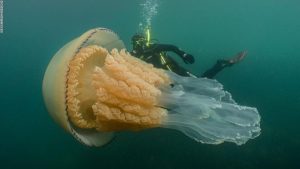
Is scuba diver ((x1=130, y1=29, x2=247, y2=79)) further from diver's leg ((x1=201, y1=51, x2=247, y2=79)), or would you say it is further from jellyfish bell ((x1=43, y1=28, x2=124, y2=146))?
jellyfish bell ((x1=43, y1=28, x2=124, y2=146))

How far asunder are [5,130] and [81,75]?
772 inches

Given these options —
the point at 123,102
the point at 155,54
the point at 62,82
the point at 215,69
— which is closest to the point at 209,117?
the point at 123,102

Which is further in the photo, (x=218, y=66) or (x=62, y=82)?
(x=218, y=66)

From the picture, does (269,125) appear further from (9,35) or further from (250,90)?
(9,35)

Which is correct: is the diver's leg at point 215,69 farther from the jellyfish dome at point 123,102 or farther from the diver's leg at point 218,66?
the jellyfish dome at point 123,102

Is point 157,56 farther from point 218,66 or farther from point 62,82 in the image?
point 62,82

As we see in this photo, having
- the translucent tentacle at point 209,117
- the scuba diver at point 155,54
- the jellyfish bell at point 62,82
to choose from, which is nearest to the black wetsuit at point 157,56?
the scuba diver at point 155,54

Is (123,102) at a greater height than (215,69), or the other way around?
(123,102)

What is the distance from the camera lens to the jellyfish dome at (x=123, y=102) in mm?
3547

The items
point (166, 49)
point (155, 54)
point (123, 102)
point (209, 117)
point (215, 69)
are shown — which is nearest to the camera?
point (123, 102)

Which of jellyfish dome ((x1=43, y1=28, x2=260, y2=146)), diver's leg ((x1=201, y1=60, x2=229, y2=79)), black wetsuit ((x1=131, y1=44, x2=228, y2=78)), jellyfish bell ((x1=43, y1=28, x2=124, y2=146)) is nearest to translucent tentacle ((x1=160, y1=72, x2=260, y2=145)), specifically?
jellyfish dome ((x1=43, y1=28, x2=260, y2=146))

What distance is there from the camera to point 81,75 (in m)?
3.90

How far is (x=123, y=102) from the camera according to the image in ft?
12.2

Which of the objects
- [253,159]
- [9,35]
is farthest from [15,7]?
[253,159]
